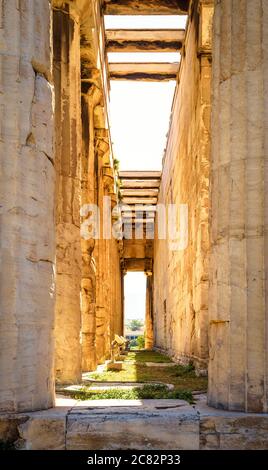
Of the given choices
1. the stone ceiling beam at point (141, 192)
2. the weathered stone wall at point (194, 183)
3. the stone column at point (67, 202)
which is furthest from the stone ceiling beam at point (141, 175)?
the stone column at point (67, 202)

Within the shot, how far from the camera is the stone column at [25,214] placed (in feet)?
18.0

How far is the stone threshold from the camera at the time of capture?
5.32 m

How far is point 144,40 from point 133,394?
39.2ft

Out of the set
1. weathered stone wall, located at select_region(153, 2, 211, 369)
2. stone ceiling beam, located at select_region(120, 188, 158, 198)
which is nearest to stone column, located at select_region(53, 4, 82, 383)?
weathered stone wall, located at select_region(153, 2, 211, 369)

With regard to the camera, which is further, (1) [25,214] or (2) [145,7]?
(2) [145,7]

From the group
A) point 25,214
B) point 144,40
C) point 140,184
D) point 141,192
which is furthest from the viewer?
point 141,192

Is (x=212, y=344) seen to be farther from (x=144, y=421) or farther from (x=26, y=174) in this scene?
(x=26, y=174)

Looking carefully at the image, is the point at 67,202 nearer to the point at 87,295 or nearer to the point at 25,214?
the point at 87,295

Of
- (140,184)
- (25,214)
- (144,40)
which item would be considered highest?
(144,40)

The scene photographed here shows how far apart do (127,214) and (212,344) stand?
2774 centimetres

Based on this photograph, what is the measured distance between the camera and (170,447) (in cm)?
535

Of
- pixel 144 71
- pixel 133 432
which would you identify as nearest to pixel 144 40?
pixel 144 71

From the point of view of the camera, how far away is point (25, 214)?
5.70 metres

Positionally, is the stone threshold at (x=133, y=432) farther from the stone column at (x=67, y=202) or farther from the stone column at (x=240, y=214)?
the stone column at (x=67, y=202)
